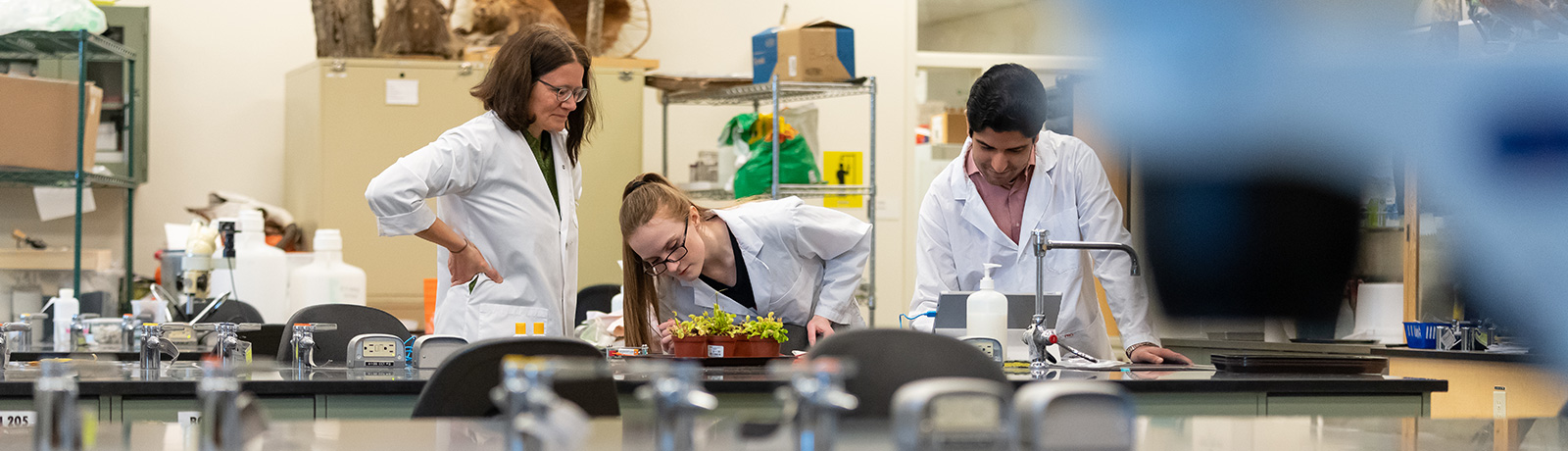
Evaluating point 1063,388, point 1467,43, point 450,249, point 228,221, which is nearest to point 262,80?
point 228,221

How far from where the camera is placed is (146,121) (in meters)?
4.57

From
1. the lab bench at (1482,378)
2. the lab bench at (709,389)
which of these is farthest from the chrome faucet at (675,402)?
the lab bench at (1482,378)

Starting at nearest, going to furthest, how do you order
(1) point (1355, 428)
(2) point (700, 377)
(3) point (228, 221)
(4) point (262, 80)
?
(1) point (1355, 428) → (2) point (700, 377) → (3) point (228, 221) → (4) point (262, 80)

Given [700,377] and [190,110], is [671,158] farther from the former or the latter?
[700,377]

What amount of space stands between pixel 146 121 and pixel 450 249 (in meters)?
2.60

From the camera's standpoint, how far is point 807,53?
14.7 feet

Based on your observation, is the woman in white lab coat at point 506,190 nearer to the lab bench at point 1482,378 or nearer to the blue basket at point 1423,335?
the lab bench at point 1482,378

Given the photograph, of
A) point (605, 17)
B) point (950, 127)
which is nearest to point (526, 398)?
point (605, 17)

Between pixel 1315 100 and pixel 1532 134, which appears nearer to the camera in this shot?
pixel 1532 134

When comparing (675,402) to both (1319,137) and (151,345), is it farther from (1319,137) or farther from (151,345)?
(1319,137)

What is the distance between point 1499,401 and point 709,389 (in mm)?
2408

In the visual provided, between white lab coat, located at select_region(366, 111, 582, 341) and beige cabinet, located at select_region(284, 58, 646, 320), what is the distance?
169cm

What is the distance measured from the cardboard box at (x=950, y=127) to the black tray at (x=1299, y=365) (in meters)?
2.93

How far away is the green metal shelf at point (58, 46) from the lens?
3844 mm
